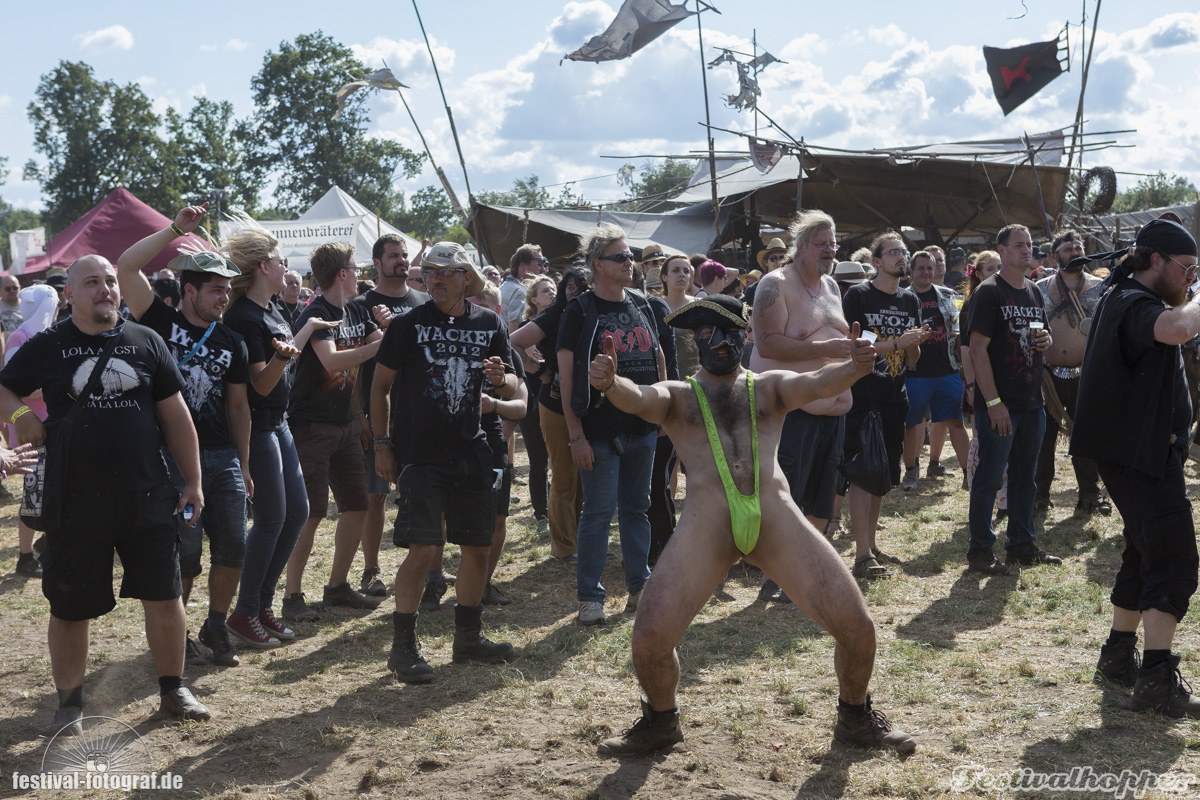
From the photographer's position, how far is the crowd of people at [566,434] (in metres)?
4.67

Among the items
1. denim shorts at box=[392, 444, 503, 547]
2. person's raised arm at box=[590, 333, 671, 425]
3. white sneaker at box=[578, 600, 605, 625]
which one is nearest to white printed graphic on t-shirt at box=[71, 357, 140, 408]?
denim shorts at box=[392, 444, 503, 547]

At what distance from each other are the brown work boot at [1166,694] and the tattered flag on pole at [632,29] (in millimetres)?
13835

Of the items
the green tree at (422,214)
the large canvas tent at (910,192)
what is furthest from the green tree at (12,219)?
the large canvas tent at (910,192)

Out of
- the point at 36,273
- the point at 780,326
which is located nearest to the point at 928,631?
the point at 780,326

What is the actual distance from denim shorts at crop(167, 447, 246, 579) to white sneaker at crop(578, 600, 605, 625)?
1927 millimetres

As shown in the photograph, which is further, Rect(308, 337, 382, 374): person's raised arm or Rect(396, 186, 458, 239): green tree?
Rect(396, 186, 458, 239): green tree

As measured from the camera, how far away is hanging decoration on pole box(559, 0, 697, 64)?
1709cm

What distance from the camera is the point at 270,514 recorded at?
621cm

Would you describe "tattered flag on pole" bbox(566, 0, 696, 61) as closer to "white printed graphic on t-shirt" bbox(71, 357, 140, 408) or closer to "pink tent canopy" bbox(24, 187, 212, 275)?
"pink tent canopy" bbox(24, 187, 212, 275)

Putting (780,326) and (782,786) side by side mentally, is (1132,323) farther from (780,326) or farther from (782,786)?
(782,786)

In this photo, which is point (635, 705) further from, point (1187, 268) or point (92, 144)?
point (92, 144)

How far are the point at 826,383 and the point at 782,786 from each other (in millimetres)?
1504

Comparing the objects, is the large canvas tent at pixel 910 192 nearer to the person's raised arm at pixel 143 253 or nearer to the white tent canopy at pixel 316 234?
the white tent canopy at pixel 316 234

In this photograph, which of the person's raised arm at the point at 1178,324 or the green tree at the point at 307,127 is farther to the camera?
the green tree at the point at 307,127
